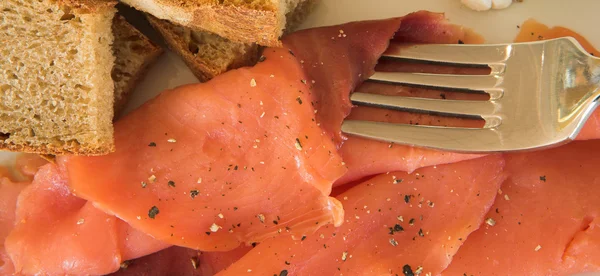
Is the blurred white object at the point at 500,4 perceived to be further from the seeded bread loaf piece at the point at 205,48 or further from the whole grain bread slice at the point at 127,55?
the whole grain bread slice at the point at 127,55

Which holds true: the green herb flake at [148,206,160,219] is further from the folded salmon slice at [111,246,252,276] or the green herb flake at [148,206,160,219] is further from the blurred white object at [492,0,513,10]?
the blurred white object at [492,0,513,10]

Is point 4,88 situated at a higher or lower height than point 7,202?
higher

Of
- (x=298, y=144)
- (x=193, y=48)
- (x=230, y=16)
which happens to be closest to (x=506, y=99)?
(x=298, y=144)

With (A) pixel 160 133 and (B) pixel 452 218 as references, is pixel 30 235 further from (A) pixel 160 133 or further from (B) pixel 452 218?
(B) pixel 452 218

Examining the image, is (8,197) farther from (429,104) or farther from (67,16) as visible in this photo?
(429,104)

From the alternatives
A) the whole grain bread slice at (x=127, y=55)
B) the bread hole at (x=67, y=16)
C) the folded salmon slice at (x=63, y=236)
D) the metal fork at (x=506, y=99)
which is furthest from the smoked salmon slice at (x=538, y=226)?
the bread hole at (x=67, y=16)

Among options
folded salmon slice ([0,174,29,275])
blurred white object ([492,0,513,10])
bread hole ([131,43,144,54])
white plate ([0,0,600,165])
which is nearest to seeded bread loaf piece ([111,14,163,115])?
bread hole ([131,43,144,54])
